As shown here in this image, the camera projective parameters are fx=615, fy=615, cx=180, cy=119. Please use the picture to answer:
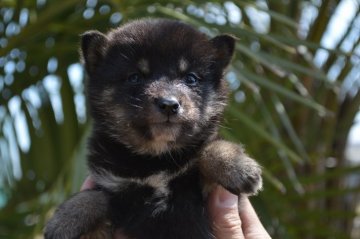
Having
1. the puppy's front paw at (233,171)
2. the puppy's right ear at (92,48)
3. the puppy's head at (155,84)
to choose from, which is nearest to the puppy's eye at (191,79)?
the puppy's head at (155,84)

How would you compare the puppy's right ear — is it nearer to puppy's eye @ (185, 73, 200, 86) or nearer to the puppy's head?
the puppy's head

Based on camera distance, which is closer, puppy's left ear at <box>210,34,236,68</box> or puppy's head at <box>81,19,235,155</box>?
puppy's head at <box>81,19,235,155</box>

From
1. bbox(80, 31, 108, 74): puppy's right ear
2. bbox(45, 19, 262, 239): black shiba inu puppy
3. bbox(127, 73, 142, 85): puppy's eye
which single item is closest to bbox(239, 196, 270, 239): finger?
bbox(45, 19, 262, 239): black shiba inu puppy

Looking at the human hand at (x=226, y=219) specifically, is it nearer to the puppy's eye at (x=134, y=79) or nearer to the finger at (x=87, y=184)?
the finger at (x=87, y=184)

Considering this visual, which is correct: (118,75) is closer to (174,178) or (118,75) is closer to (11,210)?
(174,178)

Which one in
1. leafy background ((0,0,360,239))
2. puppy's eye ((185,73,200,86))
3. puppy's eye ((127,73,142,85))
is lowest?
leafy background ((0,0,360,239))

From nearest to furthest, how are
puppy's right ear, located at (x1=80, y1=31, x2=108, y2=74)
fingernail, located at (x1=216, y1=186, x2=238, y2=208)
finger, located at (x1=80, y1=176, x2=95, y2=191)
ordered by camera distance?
fingernail, located at (x1=216, y1=186, x2=238, y2=208) → finger, located at (x1=80, y1=176, x2=95, y2=191) → puppy's right ear, located at (x1=80, y1=31, x2=108, y2=74)

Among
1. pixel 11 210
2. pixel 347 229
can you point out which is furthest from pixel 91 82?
pixel 347 229
